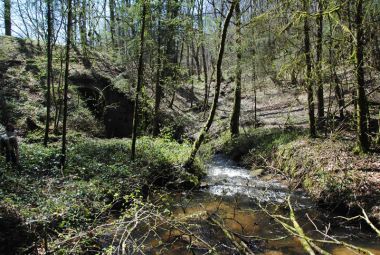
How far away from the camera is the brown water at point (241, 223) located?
7.96 metres

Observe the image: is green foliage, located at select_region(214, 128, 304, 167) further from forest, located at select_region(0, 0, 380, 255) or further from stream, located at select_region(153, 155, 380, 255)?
stream, located at select_region(153, 155, 380, 255)

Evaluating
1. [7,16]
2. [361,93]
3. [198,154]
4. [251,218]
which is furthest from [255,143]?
[7,16]

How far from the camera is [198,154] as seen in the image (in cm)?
1623

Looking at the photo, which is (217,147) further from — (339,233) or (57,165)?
(339,233)

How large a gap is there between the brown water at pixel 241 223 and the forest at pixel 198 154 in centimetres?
6

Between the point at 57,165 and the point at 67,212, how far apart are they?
4.61 meters

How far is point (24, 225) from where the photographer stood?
739cm

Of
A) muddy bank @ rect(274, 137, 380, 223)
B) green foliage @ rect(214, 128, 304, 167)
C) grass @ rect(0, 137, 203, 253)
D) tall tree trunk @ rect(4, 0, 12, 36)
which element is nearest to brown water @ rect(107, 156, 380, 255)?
muddy bank @ rect(274, 137, 380, 223)

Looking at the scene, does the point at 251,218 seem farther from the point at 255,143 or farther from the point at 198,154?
the point at 255,143

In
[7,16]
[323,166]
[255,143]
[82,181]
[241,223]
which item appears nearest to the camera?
[241,223]

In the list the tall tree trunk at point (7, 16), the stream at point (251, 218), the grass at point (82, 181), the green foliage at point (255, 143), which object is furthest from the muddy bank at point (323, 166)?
the tall tree trunk at point (7, 16)

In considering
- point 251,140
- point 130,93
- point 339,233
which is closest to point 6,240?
point 339,233

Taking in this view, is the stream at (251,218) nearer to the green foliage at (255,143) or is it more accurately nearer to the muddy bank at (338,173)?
the muddy bank at (338,173)

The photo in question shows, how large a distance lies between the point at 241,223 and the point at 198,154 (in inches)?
259
